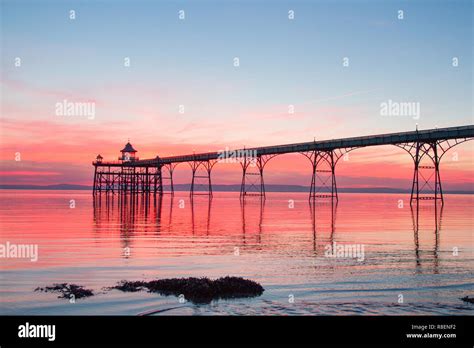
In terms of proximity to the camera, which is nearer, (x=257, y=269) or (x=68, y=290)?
(x=68, y=290)

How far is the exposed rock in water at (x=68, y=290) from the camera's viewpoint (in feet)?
41.9

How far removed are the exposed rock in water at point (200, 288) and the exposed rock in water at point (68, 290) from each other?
0.91 m

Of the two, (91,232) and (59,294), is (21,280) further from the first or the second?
(91,232)

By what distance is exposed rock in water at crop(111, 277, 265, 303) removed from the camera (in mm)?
12641

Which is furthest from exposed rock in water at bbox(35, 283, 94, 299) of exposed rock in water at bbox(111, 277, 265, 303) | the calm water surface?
exposed rock in water at bbox(111, 277, 265, 303)

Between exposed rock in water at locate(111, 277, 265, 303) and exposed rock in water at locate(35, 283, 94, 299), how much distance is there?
915 millimetres

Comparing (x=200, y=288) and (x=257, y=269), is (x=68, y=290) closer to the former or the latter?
(x=200, y=288)

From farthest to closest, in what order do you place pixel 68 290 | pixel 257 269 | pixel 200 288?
pixel 257 269
pixel 68 290
pixel 200 288

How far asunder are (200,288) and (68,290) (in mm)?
3690

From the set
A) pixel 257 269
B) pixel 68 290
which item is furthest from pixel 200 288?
pixel 257 269

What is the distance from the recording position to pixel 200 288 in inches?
504

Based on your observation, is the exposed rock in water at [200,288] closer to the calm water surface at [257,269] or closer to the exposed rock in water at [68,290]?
the calm water surface at [257,269]

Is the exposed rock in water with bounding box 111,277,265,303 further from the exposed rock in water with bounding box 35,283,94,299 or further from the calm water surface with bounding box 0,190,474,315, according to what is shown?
the exposed rock in water with bounding box 35,283,94,299
